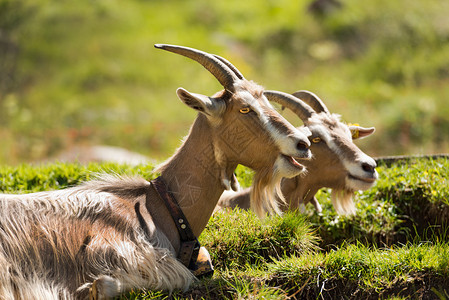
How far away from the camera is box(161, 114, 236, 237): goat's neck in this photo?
478 cm

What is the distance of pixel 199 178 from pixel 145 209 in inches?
20.9

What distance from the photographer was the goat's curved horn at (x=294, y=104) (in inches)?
244

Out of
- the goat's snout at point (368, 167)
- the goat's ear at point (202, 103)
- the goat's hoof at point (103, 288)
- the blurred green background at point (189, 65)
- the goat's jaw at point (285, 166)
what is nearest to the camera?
the goat's hoof at point (103, 288)

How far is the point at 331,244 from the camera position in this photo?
5902mm

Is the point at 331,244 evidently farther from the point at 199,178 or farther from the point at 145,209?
the point at 145,209

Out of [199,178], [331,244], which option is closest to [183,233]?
[199,178]

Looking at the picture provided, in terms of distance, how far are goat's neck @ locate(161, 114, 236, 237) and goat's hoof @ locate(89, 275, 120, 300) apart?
0.89 meters

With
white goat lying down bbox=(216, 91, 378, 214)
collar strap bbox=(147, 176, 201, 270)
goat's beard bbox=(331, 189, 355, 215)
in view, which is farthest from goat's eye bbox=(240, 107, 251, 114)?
goat's beard bbox=(331, 189, 355, 215)

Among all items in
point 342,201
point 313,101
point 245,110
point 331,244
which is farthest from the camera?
point 313,101

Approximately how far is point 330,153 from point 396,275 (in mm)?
1594

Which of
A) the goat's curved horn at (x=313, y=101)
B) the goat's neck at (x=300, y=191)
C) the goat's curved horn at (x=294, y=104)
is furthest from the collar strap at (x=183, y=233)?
the goat's curved horn at (x=313, y=101)

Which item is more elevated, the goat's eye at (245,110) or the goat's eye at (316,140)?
the goat's eye at (245,110)

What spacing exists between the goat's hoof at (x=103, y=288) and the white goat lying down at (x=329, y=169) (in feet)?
6.81

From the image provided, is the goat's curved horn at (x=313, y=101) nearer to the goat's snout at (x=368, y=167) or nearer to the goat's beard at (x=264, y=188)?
the goat's snout at (x=368, y=167)
